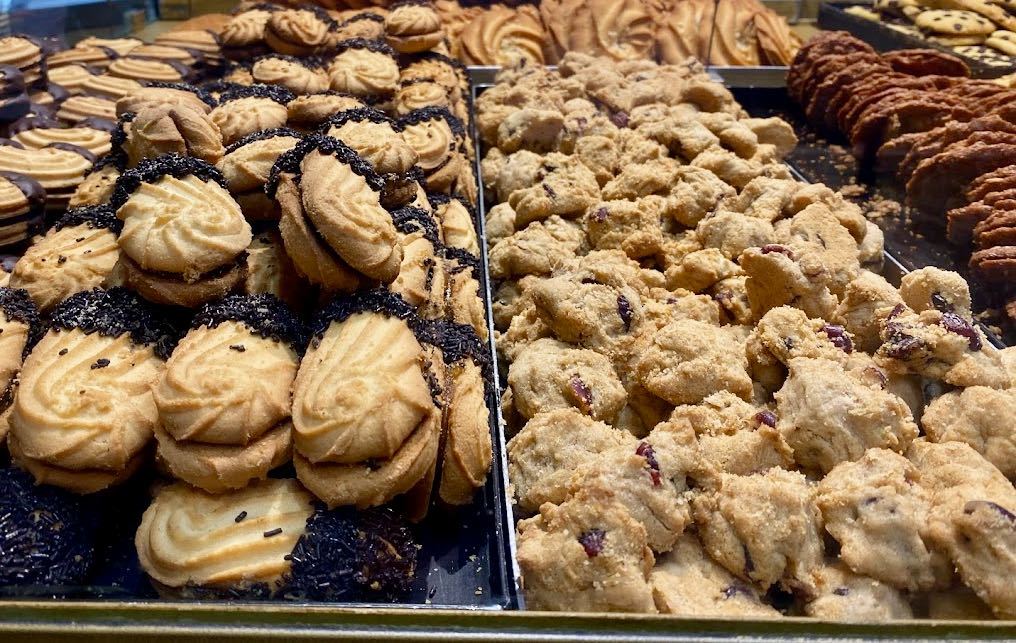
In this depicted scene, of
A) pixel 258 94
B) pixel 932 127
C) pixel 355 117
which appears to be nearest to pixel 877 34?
pixel 932 127

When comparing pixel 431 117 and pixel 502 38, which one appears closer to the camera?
pixel 431 117

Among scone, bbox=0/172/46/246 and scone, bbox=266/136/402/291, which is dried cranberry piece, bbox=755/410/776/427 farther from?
scone, bbox=0/172/46/246

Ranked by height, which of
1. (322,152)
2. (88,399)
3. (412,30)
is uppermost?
(322,152)

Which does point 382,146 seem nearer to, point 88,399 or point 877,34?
point 88,399

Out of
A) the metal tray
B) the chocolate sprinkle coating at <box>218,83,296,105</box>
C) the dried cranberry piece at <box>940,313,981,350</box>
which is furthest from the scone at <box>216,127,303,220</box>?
the metal tray

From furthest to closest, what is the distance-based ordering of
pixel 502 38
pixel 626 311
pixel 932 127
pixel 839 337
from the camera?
1. pixel 502 38
2. pixel 932 127
3. pixel 626 311
4. pixel 839 337
